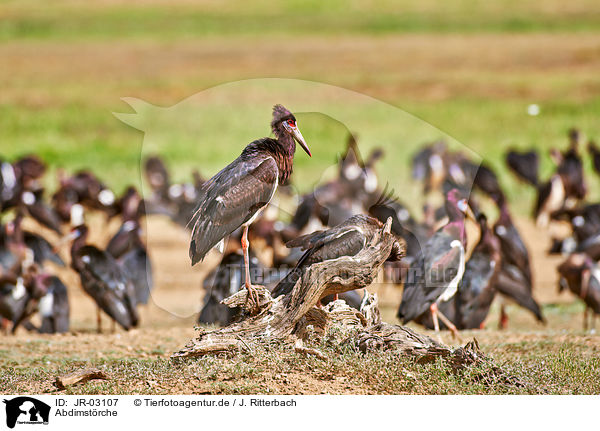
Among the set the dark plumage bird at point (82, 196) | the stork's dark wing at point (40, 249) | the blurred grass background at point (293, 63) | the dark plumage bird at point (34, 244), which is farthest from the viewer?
the blurred grass background at point (293, 63)

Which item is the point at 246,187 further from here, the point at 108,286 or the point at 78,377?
the point at 108,286

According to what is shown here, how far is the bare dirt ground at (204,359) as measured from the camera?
6199 millimetres

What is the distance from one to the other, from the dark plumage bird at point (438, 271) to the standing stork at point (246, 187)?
7.41ft

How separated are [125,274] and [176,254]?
12.8ft

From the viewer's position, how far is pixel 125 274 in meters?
9.60

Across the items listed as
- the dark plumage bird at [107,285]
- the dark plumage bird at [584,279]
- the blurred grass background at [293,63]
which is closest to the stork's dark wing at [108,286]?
the dark plumage bird at [107,285]

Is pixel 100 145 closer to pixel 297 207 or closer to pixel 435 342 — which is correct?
pixel 297 207

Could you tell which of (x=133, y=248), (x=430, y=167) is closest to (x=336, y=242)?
(x=133, y=248)

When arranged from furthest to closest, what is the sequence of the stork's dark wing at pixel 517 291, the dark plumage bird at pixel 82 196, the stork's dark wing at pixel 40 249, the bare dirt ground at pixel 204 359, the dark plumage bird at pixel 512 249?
the dark plumage bird at pixel 82 196 < the stork's dark wing at pixel 40 249 < the dark plumage bird at pixel 512 249 < the stork's dark wing at pixel 517 291 < the bare dirt ground at pixel 204 359

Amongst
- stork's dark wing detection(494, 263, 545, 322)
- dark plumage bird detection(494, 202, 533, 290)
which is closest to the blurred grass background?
dark plumage bird detection(494, 202, 533, 290)

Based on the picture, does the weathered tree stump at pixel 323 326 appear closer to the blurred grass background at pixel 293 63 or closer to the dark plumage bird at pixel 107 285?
the dark plumage bird at pixel 107 285
